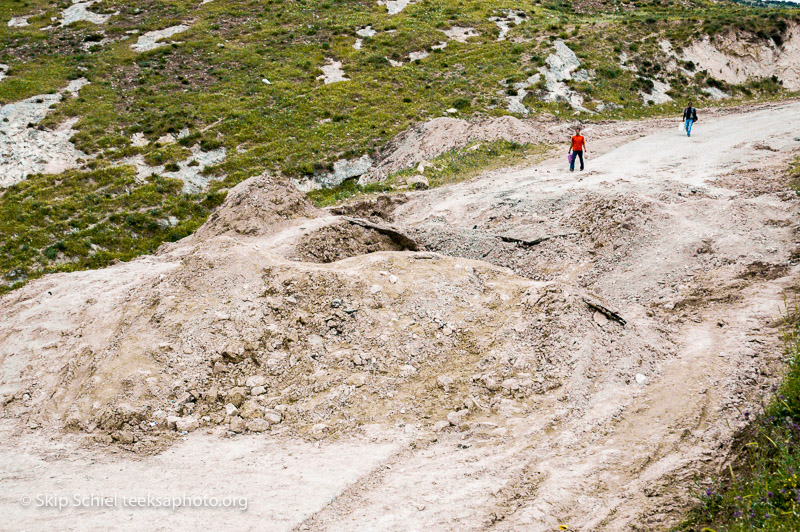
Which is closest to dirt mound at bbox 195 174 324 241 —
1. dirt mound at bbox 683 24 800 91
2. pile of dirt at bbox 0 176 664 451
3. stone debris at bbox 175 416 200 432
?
pile of dirt at bbox 0 176 664 451

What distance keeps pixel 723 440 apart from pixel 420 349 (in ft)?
17.7

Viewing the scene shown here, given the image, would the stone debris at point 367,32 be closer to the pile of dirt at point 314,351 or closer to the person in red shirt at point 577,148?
the person in red shirt at point 577,148

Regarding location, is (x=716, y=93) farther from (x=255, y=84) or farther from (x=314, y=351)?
(x=314, y=351)

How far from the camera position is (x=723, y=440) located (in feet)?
25.1

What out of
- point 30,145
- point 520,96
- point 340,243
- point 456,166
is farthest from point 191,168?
point 520,96

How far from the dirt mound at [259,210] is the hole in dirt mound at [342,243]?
2.25m

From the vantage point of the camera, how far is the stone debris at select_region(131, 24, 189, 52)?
45688 millimetres

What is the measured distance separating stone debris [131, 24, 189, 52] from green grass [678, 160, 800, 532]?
49.2 meters

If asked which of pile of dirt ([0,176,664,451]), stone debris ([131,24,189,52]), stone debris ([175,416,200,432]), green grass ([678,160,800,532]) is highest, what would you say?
stone debris ([131,24,189,52])

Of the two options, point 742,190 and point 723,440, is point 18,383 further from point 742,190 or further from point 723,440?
point 742,190

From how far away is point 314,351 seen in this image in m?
11.4

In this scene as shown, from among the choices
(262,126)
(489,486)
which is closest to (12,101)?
(262,126)

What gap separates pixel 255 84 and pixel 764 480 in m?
39.4

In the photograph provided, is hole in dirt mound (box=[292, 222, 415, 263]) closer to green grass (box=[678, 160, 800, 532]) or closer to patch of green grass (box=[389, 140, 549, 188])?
patch of green grass (box=[389, 140, 549, 188])
